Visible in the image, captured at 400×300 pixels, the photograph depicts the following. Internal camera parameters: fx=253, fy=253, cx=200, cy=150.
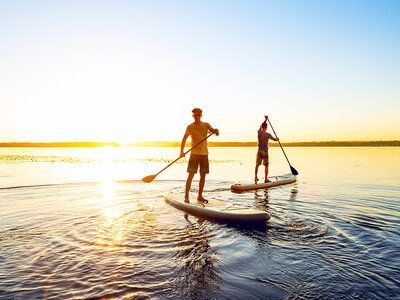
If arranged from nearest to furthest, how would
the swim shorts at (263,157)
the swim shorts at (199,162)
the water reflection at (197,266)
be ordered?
the water reflection at (197,266) < the swim shorts at (199,162) < the swim shorts at (263,157)

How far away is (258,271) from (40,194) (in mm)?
9928

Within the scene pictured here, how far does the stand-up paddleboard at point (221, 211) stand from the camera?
6117 mm

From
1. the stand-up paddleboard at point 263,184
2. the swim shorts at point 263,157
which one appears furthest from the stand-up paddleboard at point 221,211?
the swim shorts at point 263,157

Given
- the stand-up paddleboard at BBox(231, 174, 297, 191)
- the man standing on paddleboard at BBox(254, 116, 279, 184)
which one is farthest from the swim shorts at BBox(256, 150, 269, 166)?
the stand-up paddleboard at BBox(231, 174, 297, 191)

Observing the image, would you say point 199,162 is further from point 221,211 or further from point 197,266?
point 197,266

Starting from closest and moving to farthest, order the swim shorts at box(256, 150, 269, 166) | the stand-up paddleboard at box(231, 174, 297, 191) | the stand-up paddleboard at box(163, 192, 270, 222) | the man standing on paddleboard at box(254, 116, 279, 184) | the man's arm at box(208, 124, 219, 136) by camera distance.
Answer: the stand-up paddleboard at box(163, 192, 270, 222) → the man's arm at box(208, 124, 219, 136) → the stand-up paddleboard at box(231, 174, 297, 191) → the man standing on paddleboard at box(254, 116, 279, 184) → the swim shorts at box(256, 150, 269, 166)

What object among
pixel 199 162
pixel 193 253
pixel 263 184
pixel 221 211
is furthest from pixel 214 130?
pixel 263 184

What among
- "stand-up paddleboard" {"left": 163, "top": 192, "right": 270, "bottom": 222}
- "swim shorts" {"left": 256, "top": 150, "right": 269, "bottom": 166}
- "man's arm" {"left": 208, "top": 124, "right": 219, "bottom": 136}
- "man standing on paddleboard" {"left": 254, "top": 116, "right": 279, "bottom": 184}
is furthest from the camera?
"swim shorts" {"left": 256, "top": 150, "right": 269, "bottom": 166}

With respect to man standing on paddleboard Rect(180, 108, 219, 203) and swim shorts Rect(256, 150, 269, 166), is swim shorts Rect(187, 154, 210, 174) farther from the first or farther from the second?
swim shorts Rect(256, 150, 269, 166)

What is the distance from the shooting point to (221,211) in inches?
260

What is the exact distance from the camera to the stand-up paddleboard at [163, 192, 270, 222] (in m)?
6.12

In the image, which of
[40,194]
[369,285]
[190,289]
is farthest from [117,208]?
[369,285]

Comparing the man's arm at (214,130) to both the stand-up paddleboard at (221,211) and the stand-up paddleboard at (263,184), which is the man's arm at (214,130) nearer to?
the stand-up paddleboard at (221,211)

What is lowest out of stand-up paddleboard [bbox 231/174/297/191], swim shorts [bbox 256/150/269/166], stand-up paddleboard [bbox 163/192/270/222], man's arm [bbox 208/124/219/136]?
stand-up paddleboard [bbox 231/174/297/191]
